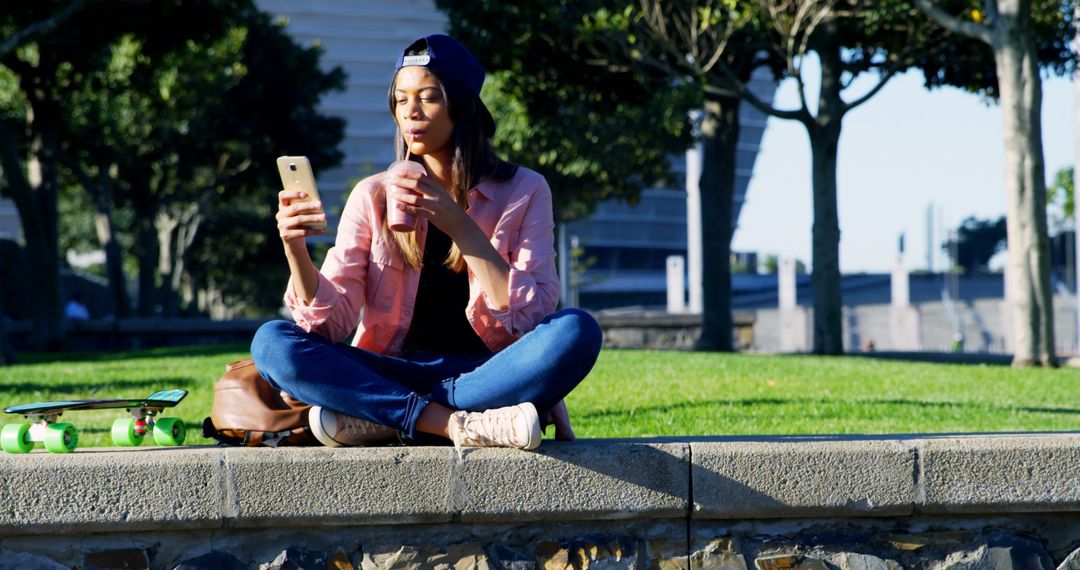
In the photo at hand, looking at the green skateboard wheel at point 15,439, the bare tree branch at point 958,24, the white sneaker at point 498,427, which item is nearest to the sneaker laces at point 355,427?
the white sneaker at point 498,427

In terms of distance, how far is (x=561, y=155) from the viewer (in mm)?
20469

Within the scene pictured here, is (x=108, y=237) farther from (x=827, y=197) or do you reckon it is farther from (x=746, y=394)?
(x=746, y=394)

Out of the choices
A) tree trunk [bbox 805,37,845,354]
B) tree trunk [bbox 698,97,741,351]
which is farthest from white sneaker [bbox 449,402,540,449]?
tree trunk [bbox 698,97,741,351]

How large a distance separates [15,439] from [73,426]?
0.16m

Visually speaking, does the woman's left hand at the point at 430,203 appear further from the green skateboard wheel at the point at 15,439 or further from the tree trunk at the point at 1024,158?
the tree trunk at the point at 1024,158

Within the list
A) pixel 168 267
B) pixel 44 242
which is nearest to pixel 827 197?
pixel 44 242

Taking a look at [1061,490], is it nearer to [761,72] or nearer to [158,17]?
[158,17]

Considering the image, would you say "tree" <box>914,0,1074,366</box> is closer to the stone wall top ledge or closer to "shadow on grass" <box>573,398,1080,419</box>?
"shadow on grass" <box>573,398,1080,419</box>

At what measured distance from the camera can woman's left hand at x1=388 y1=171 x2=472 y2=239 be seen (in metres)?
3.56

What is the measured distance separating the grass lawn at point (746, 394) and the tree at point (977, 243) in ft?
278

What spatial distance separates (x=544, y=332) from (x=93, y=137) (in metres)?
23.8

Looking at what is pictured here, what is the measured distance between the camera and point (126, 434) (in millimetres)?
3918

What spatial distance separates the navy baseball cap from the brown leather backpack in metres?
1.02

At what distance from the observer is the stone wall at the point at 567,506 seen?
343 cm
